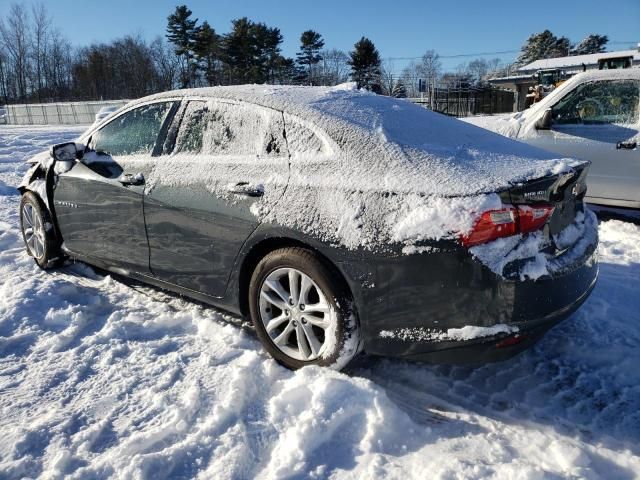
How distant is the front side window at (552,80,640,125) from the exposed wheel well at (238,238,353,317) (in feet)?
14.9

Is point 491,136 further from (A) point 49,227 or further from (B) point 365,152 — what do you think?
(A) point 49,227

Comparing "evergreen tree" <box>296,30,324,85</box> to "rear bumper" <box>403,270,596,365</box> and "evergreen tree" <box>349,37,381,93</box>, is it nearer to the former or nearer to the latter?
"evergreen tree" <box>349,37,381,93</box>

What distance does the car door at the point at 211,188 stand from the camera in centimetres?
279

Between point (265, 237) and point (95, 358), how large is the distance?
4.09 feet

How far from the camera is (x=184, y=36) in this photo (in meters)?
56.6

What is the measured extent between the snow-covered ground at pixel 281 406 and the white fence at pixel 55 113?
31.9 metres

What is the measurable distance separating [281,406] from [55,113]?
1562 inches

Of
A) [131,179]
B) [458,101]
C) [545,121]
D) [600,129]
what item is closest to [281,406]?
[131,179]

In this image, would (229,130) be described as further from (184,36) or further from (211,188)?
(184,36)

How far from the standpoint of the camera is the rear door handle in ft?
9.01

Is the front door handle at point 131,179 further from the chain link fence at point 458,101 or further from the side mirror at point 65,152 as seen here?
the chain link fence at point 458,101

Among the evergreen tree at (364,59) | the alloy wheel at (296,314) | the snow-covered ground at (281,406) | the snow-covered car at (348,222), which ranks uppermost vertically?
the evergreen tree at (364,59)

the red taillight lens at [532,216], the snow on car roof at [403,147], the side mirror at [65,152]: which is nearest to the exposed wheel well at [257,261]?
the snow on car roof at [403,147]

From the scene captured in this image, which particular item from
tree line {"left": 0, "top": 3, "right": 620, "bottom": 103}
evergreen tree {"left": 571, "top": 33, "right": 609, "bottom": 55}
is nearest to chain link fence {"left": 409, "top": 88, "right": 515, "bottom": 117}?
tree line {"left": 0, "top": 3, "right": 620, "bottom": 103}
